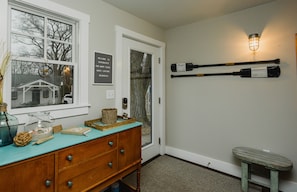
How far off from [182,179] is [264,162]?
3.45 ft

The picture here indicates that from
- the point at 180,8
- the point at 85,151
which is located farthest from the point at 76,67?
the point at 180,8

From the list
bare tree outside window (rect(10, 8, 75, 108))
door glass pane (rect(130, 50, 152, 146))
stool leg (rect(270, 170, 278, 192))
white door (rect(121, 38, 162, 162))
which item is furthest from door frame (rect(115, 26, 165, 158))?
stool leg (rect(270, 170, 278, 192))

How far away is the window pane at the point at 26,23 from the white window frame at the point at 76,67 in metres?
0.10

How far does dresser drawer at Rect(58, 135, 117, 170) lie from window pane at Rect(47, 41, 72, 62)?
103 cm

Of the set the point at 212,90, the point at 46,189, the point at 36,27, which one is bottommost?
the point at 46,189

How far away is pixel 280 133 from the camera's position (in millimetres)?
2131

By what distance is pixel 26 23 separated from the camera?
161cm

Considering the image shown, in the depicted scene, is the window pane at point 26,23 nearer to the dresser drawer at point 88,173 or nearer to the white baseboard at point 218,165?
the dresser drawer at point 88,173

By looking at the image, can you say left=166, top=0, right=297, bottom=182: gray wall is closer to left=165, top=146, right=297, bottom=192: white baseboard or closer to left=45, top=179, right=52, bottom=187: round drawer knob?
left=165, top=146, right=297, bottom=192: white baseboard

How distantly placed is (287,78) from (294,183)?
1287 mm

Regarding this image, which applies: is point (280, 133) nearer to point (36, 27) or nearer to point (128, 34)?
point (128, 34)

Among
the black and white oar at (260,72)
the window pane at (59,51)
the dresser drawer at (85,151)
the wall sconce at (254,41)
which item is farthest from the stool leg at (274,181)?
the window pane at (59,51)

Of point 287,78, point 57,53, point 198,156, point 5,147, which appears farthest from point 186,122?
point 5,147

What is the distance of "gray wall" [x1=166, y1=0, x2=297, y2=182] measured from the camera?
6.83ft
